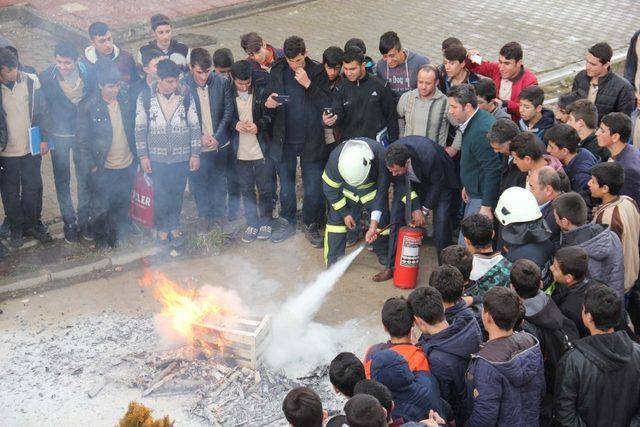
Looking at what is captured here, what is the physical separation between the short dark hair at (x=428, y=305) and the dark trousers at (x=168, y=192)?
4.43 m

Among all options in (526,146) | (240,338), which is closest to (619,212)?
(526,146)

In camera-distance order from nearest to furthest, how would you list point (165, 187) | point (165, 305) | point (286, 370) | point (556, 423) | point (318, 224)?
point (556, 423)
point (286, 370)
point (165, 305)
point (165, 187)
point (318, 224)

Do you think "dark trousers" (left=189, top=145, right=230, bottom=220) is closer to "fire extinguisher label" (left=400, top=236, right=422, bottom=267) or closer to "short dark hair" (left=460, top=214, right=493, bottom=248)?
"fire extinguisher label" (left=400, top=236, right=422, bottom=267)

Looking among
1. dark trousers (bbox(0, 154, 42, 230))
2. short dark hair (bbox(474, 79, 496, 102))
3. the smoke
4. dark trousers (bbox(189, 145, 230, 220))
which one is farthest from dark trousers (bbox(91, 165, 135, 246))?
short dark hair (bbox(474, 79, 496, 102))

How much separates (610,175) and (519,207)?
0.89m

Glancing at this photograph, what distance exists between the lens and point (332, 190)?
8.56 m

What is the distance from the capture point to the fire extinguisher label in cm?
847

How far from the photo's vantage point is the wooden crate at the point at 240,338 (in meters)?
7.14

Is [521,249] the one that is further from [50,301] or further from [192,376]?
[50,301]

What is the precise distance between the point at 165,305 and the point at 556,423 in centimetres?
422

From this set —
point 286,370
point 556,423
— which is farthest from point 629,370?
point 286,370

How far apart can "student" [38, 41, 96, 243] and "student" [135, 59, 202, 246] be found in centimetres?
74

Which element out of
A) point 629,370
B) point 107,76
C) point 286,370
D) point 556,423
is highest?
point 107,76

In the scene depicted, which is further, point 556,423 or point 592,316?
point 556,423
